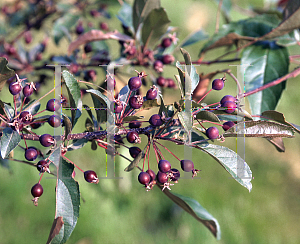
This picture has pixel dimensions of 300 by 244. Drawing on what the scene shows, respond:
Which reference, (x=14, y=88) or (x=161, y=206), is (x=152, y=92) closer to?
(x=14, y=88)

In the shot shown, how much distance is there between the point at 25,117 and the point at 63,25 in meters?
1.30

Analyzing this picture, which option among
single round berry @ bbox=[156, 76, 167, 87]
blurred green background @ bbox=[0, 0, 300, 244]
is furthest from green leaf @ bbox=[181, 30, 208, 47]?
blurred green background @ bbox=[0, 0, 300, 244]

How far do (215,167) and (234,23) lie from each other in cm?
212

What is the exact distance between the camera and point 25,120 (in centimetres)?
96

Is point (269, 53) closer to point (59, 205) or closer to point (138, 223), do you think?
point (59, 205)

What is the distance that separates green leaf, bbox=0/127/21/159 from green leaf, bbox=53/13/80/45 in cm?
122

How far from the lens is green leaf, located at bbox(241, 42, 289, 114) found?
1362mm

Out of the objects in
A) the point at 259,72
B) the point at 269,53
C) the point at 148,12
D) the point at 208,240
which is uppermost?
the point at 148,12

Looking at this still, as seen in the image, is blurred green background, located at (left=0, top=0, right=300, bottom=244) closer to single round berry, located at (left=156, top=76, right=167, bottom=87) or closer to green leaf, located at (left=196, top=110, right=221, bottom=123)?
single round berry, located at (left=156, top=76, right=167, bottom=87)

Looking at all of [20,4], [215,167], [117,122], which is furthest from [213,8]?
[117,122]

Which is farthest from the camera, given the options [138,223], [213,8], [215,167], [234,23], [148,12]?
[213,8]

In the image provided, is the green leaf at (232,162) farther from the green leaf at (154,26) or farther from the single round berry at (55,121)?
the green leaf at (154,26)

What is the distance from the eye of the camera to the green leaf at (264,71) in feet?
4.47

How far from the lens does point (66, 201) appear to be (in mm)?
906
